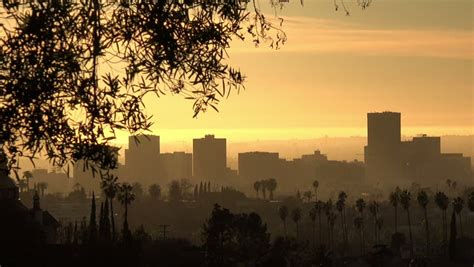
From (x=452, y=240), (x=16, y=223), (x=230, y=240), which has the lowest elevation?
(x=452, y=240)

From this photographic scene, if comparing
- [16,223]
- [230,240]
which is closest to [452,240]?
[230,240]

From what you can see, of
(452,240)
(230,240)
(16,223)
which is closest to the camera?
(16,223)

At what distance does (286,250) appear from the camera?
93375mm

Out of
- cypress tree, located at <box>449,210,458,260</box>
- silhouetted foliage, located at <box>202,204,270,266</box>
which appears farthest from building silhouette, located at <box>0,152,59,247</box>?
cypress tree, located at <box>449,210,458,260</box>

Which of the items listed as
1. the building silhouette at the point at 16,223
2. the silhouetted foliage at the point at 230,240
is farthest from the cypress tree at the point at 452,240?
the building silhouette at the point at 16,223

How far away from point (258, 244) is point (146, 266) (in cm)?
2222

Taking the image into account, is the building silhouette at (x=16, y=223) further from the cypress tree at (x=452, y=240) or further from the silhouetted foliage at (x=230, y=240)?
the cypress tree at (x=452, y=240)

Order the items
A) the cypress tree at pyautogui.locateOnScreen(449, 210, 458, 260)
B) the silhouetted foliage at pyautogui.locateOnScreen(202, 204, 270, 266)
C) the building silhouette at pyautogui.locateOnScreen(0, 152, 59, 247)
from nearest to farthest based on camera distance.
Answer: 1. the building silhouette at pyautogui.locateOnScreen(0, 152, 59, 247)
2. the silhouetted foliage at pyautogui.locateOnScreen(202, 204, 270, 266)
3. the cypress tree at pyautogui.locateOnScreen(449, 210, 458, 260)

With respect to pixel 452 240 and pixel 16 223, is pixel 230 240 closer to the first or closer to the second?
pixel 452 240

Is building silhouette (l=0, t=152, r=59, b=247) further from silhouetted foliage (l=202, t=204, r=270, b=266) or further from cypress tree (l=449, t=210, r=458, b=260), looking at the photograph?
cypress tree (l=449, t=210, r=458, b=260)

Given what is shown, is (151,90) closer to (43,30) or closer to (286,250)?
(43,30)

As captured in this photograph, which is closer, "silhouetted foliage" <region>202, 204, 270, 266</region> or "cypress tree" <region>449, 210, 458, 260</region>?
"silhouetted foliage" <region>202, 204, 270, 266</region>

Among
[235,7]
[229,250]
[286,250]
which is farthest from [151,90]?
[286,250]

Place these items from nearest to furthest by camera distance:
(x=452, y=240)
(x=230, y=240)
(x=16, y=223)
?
(x=16, y=223)
(x=230, y=240)
(x=452, y=240)
